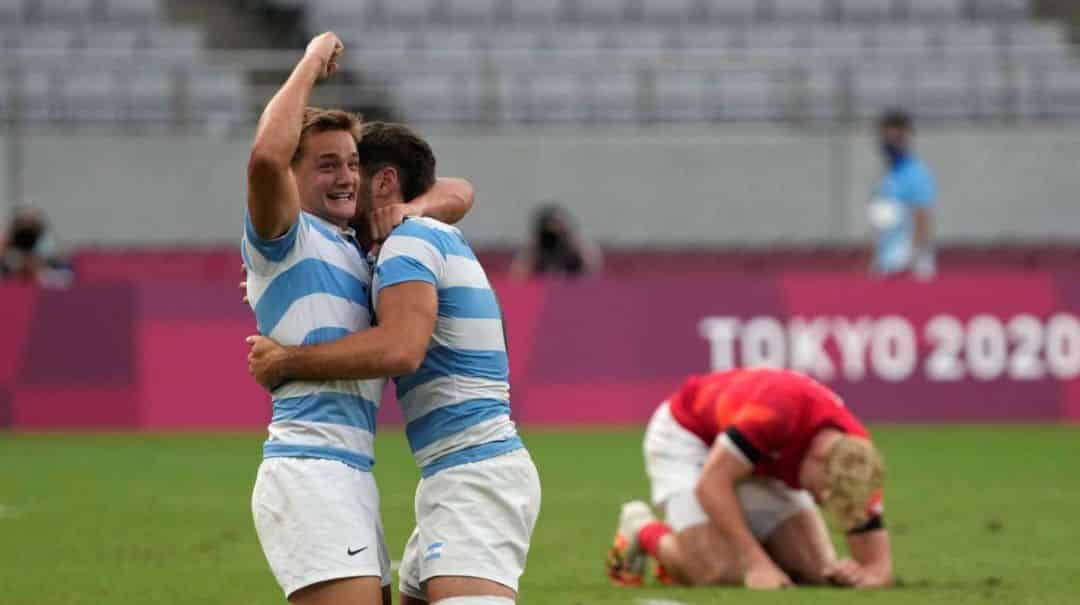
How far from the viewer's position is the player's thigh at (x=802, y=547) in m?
8.88

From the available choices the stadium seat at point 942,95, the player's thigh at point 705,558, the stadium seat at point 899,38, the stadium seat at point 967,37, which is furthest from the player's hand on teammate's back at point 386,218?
the stadium seat at point 899,38

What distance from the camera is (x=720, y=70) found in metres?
22.1

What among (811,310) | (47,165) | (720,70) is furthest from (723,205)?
(47,165)

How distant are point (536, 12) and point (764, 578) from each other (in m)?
16.4

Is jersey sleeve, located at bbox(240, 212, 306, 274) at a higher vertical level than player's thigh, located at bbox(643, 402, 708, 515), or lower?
higher

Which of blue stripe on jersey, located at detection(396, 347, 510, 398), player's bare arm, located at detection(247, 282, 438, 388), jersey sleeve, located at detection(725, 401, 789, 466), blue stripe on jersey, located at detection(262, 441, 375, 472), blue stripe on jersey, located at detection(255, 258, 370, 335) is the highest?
blue stripe on jersey, located at detection(255, 258, 370, 335)

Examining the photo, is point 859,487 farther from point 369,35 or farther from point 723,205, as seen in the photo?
point 369,35

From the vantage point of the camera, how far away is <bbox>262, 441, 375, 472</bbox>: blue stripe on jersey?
19.0ft

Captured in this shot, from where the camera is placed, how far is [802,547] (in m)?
8.95

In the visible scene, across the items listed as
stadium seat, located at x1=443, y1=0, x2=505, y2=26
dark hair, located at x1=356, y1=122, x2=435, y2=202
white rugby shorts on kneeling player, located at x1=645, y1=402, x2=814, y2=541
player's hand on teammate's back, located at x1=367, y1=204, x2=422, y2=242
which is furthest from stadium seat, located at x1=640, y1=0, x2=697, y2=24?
player's hand on teammate's back, located at x1=367, y1=204, x2=422, y2=242

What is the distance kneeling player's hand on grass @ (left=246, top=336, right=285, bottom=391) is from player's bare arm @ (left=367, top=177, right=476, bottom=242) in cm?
49

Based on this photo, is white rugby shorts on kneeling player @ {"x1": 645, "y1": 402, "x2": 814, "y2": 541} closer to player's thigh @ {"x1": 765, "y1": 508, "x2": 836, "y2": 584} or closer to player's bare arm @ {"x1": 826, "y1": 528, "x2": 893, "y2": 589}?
player's thigh @ {"x1": 765, "y1": 508, "x2": 836, "y2": 584}

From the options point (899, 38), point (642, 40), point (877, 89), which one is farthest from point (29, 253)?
point (899, 38)

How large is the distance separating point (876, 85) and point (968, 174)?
Answer: 145cm
